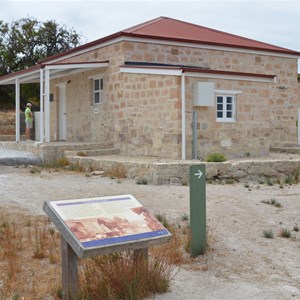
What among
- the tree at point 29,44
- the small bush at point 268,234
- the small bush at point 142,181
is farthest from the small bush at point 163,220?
the tree at point 29,44

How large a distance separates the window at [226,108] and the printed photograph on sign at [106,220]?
422 inches

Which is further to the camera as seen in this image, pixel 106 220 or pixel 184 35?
pixel 184 35

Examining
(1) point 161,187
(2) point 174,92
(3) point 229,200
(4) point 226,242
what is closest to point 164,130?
(2) point 174,92

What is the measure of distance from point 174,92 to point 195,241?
28.9 ft

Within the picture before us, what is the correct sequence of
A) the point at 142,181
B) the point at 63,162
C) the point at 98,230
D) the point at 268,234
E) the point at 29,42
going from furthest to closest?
the point at 29,42, the point at 63,162, the point at 142,181, the point at 268,234, the point at 98,230

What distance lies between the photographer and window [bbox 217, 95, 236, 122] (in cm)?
1559

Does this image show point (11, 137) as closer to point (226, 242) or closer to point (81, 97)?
point (81, 97)

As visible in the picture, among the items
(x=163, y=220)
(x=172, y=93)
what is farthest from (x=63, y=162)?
(x=163, y=220)

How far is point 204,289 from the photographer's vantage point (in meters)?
5.38

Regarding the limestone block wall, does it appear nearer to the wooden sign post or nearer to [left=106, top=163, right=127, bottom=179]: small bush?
[left=106, top=163, right=127, bottom=179]: small bush

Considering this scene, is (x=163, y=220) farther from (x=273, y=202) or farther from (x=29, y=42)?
(x=29, y=42)

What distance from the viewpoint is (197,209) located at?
6.35 metres

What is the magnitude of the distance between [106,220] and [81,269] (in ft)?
4.03

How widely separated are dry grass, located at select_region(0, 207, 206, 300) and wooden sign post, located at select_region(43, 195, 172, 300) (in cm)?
19
